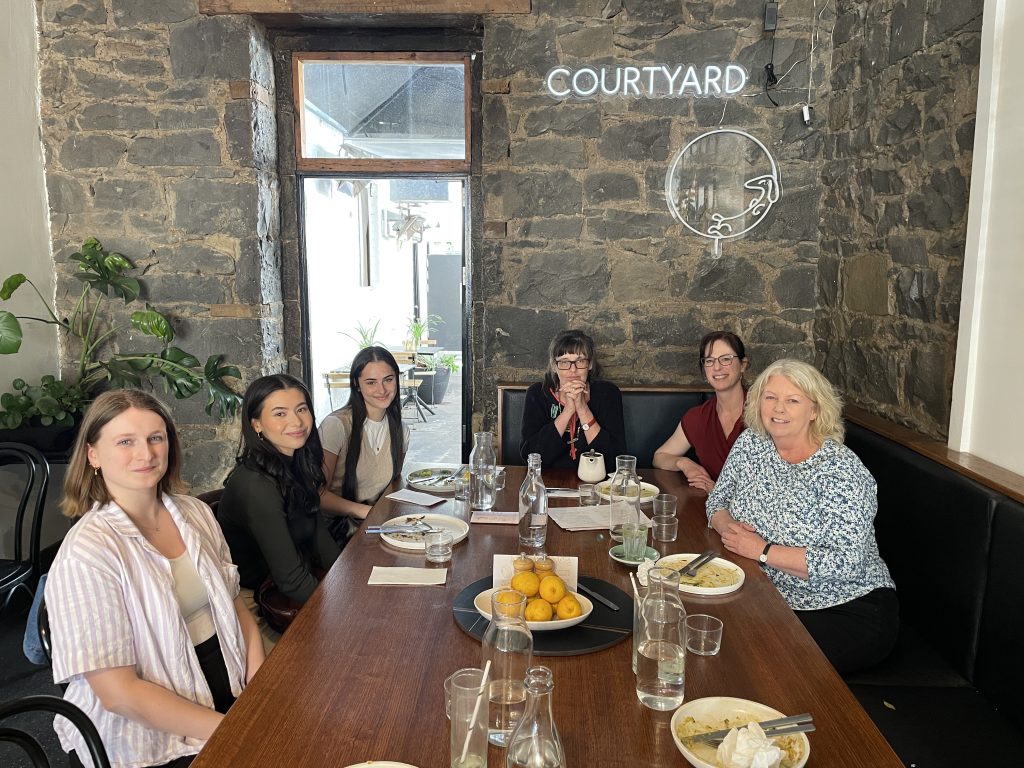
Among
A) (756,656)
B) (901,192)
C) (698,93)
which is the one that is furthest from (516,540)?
(698,93)

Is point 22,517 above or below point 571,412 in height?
below

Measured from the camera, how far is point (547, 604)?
1.69 meters

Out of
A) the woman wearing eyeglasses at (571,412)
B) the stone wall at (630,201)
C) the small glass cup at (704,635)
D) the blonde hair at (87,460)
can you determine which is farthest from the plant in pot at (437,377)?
the small glass cup at (704,635)

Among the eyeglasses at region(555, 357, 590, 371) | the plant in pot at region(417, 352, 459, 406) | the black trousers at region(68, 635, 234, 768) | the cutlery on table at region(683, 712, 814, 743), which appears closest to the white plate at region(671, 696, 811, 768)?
the cutlery on table at region(683, 712, 814, 743)

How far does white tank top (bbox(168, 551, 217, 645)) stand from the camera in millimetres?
1876

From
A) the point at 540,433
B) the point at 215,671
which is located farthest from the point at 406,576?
the point at 540,433

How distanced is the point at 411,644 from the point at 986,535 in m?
1.59

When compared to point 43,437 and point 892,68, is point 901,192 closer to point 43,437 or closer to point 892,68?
point 892,68

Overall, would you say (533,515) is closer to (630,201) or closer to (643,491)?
(643,491)

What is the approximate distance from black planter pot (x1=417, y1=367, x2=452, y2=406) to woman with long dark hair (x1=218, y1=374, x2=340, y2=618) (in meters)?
2.09

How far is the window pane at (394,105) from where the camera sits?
173 inches

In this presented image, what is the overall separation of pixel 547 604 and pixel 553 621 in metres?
0.04

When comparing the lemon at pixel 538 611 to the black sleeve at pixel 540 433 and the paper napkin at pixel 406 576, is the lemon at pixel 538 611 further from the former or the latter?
the black sleeve at pixel 540 433

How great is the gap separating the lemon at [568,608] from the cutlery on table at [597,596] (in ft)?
0.41
